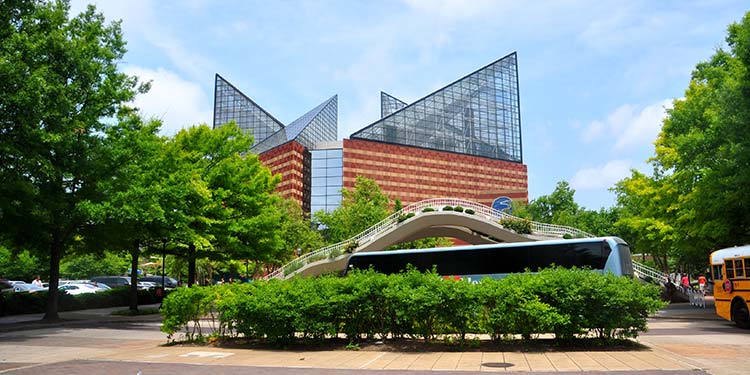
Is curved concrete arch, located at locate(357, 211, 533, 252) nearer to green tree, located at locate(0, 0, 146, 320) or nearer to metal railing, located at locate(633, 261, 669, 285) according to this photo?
metal railing, located at locate(633, 261, 669, 285)

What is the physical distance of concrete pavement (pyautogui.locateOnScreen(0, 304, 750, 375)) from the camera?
9852 mm

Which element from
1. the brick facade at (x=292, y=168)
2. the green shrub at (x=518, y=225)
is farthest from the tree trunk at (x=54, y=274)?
the brick facade at (x=292, y=168)

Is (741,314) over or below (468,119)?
below

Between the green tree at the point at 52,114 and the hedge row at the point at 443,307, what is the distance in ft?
33.0

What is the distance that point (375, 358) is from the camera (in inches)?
442

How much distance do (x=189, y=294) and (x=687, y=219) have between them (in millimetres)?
22476

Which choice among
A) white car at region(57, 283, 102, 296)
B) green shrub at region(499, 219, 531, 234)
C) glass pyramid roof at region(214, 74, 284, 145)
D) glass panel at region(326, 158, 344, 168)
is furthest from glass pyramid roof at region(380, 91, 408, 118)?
white car at region(57, 283, 102, 296)

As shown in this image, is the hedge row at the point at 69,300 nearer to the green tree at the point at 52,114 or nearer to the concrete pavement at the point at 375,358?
the green tree at the point at 52,114

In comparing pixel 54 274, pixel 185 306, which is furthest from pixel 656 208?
pixel 54 274

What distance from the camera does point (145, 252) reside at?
3119 centimetres

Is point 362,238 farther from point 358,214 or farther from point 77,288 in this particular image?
point 77,288

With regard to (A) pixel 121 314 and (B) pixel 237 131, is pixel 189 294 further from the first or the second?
(B) pixel 237 131

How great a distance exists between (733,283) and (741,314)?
1.00 metres

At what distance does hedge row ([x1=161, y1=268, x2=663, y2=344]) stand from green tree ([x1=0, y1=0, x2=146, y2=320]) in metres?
10.0
